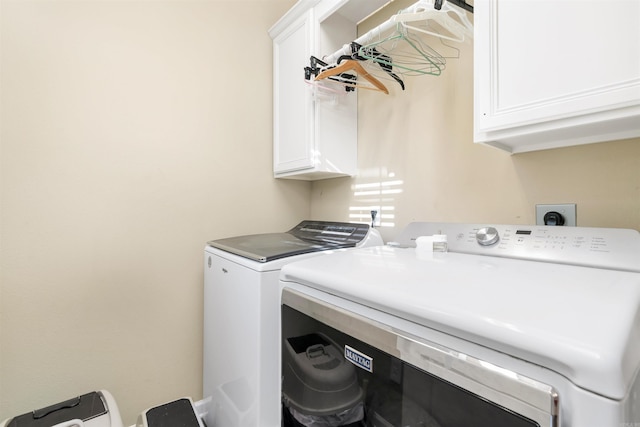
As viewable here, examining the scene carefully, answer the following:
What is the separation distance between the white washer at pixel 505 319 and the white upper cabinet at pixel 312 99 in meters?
0.83

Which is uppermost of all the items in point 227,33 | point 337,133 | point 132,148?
point 227,33

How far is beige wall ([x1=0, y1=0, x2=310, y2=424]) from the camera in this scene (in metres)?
1.20

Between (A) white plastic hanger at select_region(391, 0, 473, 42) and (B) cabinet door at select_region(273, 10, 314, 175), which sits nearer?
(A) white plastic hanger at select_region(391, 0, 473, 42)

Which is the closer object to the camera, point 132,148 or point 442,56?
point 442,56

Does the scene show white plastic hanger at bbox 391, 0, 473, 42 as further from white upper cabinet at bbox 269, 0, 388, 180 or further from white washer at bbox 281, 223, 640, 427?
white washer at bbox 281, 223, 640, 427

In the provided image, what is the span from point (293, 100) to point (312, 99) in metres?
0.16

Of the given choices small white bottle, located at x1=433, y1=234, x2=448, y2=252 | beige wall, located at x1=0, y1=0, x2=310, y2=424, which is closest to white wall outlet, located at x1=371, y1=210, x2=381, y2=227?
small white bottle, located at x1=433, y1=234, x2=448, y2=252

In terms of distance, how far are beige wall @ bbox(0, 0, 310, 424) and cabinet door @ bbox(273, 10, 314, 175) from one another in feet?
0.31

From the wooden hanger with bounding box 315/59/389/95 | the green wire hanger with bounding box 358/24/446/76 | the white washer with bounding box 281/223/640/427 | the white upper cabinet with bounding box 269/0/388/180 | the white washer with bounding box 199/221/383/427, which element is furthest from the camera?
the white upper cabinet with bounding box 269/0/388/180

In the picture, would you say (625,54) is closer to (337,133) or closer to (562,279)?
(562,279)

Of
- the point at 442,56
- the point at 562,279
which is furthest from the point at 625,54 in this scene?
the point at 442,56

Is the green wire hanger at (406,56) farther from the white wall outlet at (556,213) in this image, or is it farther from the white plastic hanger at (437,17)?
the white wall outlet at (556,213)

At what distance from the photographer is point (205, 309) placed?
1502 mm

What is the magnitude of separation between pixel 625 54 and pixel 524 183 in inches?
18.9
